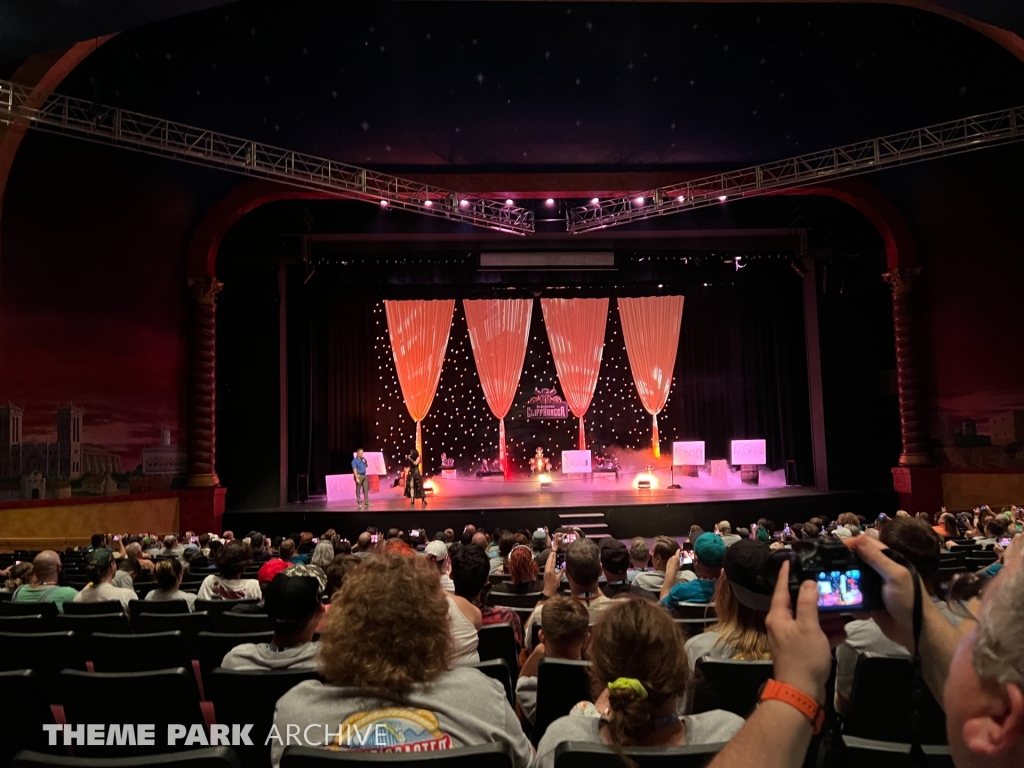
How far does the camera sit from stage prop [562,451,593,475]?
15.7 m

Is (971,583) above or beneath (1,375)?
beneath

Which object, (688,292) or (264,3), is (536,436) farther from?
(264,3)

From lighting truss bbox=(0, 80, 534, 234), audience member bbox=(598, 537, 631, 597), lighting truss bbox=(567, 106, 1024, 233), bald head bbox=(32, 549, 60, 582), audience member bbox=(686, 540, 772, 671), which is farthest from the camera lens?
lighting truss bbox=(567, 106, 1024, 233)

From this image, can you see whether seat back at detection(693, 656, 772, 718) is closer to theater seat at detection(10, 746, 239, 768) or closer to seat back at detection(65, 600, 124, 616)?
theater seat at detection(10, 746, 239, 768)

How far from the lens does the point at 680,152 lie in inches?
506

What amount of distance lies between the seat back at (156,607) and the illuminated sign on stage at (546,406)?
43.9 ft

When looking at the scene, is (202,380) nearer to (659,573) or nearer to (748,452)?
(659,573)

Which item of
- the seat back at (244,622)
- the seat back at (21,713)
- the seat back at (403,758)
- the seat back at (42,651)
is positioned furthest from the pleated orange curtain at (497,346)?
the seat back at (403,758)

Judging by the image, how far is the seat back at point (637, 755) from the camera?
1449 mm

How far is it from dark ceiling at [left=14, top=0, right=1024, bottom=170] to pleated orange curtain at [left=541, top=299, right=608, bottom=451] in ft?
15.4

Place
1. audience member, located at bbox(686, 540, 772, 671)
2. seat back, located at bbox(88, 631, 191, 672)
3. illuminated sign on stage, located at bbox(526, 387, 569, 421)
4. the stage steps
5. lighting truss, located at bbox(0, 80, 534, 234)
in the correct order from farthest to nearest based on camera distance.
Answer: illuminated sign on stage, located at bbox(526, 387, 569, 421) < the stage steps < lighting truss, located at bbox(0, 80, 534, 234) < seat back, located at bbox(88, 631, 191, 672) < audience member, located at bbox(686, 540, 772, 671)

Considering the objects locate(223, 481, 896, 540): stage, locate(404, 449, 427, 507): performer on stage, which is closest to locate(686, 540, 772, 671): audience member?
A: locate(223, 481, 896, 540): stage

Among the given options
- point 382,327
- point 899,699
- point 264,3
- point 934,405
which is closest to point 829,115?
point 934,405

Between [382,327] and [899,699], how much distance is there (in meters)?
15.3
